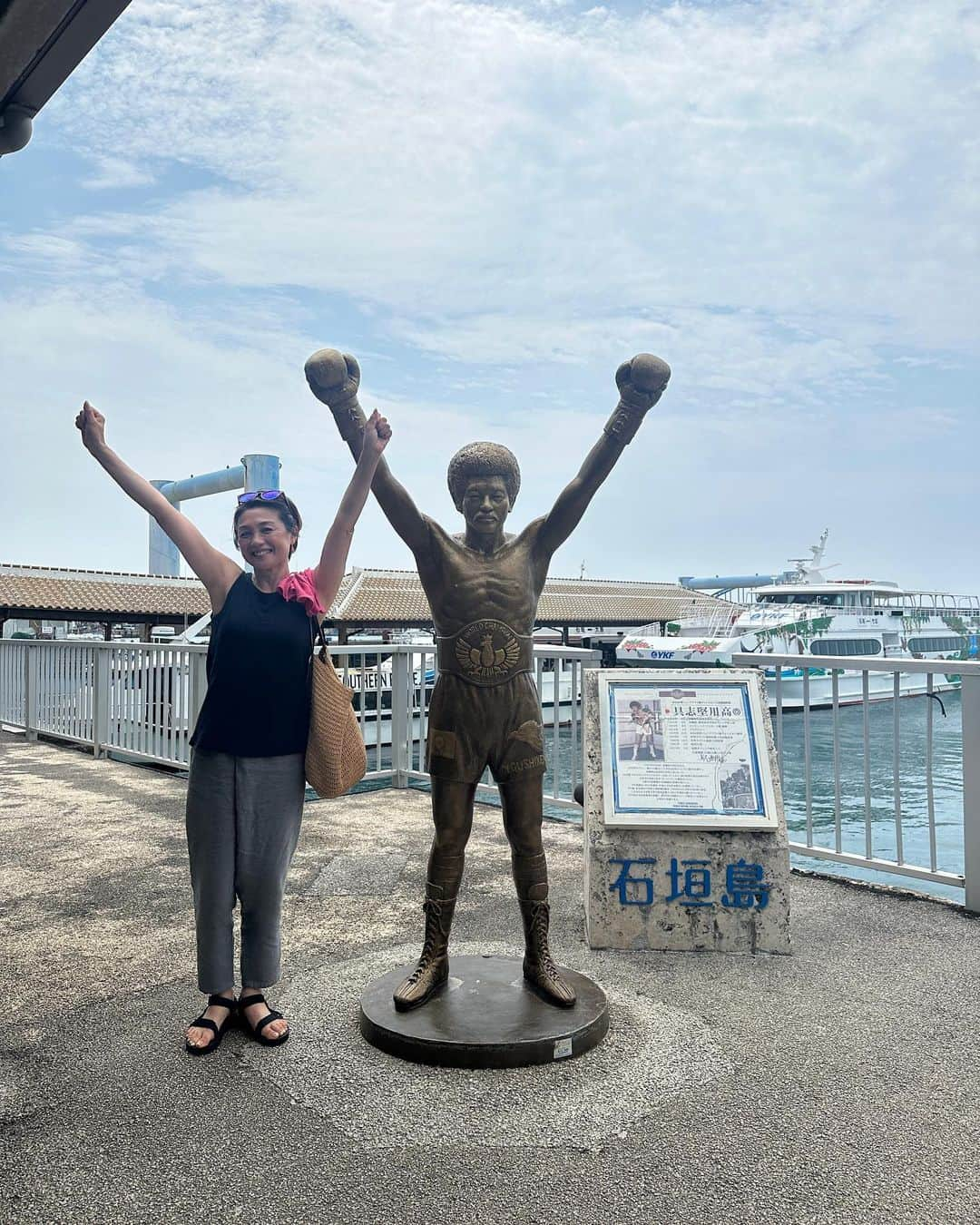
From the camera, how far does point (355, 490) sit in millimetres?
2795

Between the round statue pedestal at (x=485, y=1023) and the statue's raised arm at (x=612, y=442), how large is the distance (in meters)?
1.49

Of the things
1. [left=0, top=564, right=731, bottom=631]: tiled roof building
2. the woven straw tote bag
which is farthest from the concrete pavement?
[left=0, top=564, right=731, bottom=631]: tiled roof building

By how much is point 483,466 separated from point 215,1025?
194cm

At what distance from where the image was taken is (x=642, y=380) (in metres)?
2.99

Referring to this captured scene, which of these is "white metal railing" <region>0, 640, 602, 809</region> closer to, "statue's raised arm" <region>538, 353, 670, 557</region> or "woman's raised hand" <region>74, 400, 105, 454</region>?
"statue's raised arm" <region>538, 353, 670, 557</region>

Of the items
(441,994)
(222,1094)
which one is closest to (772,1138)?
(441,994)

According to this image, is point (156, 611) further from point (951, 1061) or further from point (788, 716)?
point (951, 1061)

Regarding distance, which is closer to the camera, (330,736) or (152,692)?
(330,736)

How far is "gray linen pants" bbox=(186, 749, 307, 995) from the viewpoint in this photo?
9.01ft

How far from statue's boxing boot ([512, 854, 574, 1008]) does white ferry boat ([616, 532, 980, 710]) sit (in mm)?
18899

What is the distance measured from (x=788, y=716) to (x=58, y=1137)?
26.7 m

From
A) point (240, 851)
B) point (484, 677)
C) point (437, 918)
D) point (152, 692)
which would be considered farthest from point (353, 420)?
point (152, 692)

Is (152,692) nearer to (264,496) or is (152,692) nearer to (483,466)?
(264,496)

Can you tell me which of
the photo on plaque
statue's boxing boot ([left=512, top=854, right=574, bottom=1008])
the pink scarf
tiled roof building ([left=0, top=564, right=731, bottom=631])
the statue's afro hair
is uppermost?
tiled roof building ([left=0, top=564, right=731, bottom=631])
